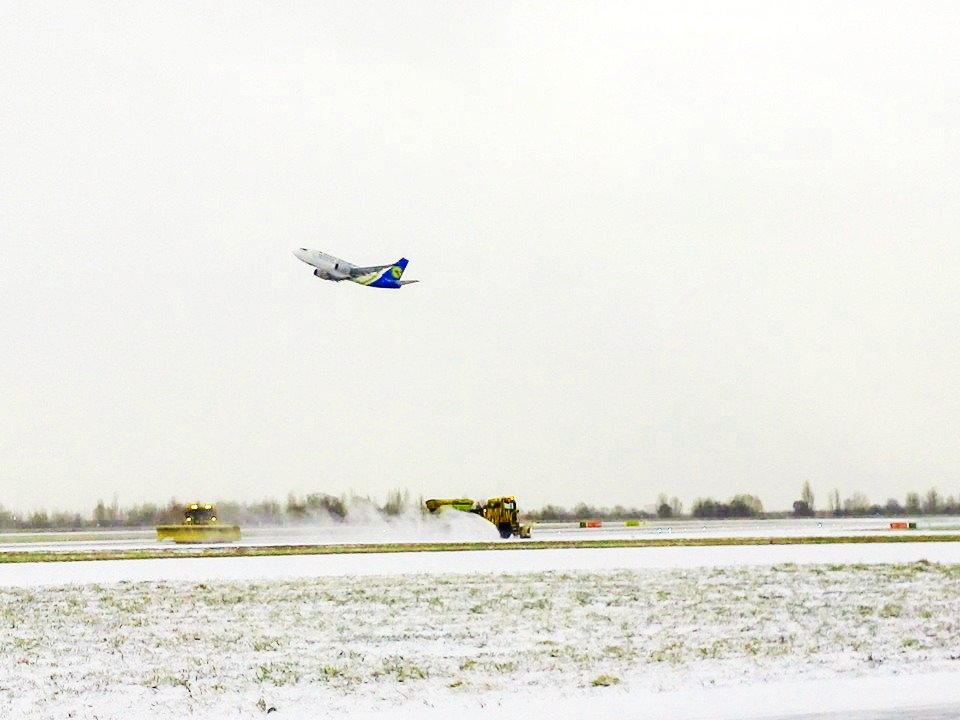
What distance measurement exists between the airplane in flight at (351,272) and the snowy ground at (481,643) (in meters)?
35.5

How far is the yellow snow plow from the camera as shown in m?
51.2

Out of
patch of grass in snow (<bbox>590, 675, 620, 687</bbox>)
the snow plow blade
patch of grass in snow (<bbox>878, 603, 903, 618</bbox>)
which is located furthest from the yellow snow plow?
patch of grass in snow (<bbox>590, 675, 620, 687</bbox>)

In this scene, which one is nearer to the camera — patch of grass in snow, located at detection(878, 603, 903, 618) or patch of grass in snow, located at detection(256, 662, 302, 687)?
patch of grass in snow, located at detection(256, 662, 302, 687)

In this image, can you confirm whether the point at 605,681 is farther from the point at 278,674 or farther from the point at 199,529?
the point at 199,529

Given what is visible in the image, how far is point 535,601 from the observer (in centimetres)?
2262

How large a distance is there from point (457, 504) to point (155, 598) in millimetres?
35011

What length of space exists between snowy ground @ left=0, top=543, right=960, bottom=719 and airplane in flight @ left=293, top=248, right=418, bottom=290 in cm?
3549

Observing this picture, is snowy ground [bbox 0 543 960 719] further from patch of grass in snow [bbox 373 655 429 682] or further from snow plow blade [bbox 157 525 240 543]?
snow plow blade [bbox 157 525 240 543]

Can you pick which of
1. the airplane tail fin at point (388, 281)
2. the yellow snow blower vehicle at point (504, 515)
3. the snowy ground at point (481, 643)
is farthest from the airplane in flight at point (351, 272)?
the snowy ground at point (481, 643)

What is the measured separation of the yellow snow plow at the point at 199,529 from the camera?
5116 cm

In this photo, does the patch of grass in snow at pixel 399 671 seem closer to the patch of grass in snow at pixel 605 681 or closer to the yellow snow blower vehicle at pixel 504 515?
the patch of grass in snow at pixel 605 681

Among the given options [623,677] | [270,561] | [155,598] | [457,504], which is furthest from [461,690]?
[457,504]

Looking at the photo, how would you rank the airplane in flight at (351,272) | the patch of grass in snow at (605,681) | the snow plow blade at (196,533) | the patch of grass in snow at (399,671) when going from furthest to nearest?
1. the airplane in flight at (351,272)
2. the snow plow blade at (196,533)
3. the patch of grass in snow at (399,671)
4. the patch of grass in snow at (605,681)

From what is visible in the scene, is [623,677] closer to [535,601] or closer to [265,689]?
[265,689]
